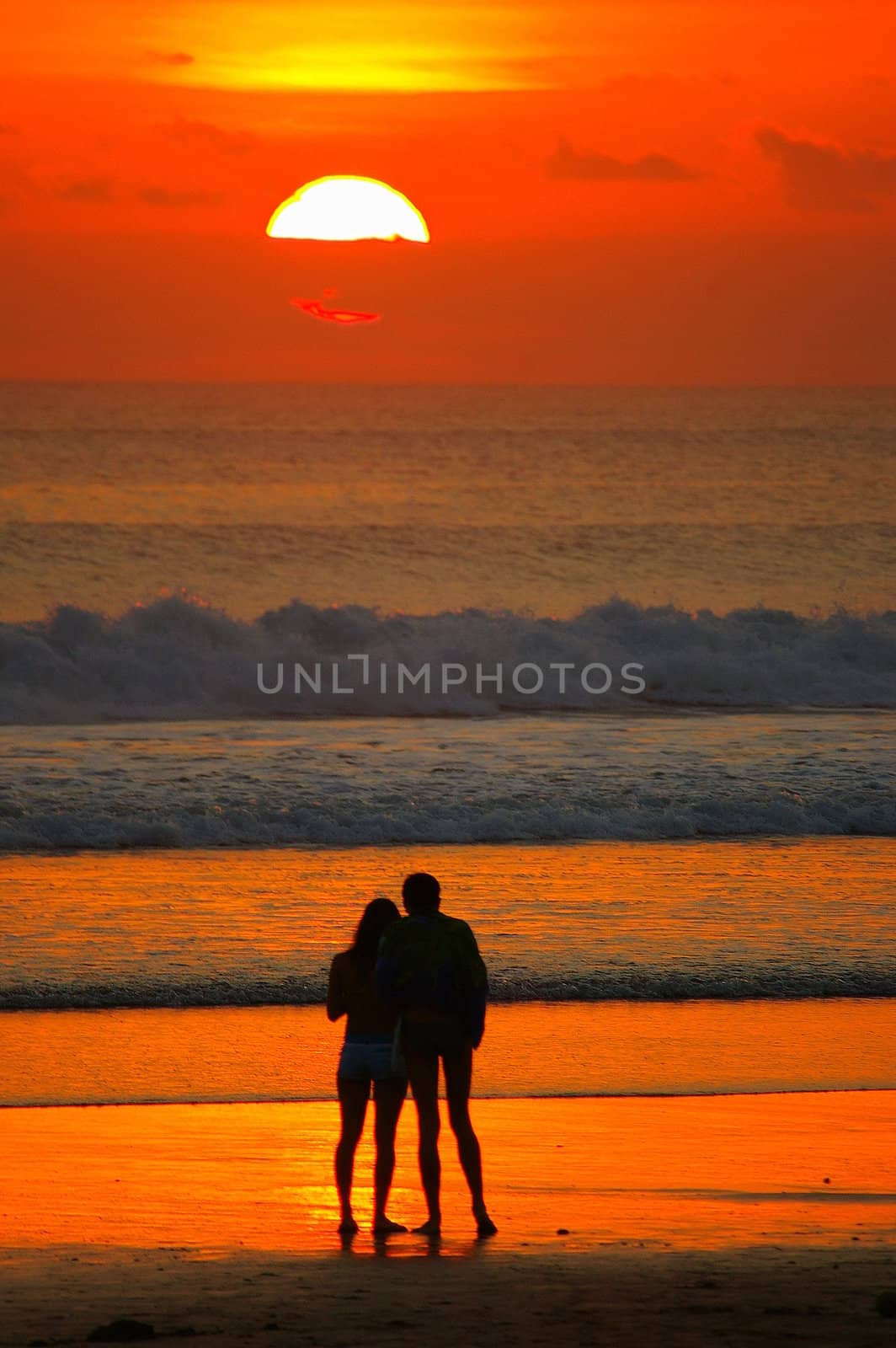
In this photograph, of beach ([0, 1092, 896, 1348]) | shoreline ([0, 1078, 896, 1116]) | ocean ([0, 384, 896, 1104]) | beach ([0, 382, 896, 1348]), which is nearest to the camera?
beach ([0, 1092, 896, 1348])

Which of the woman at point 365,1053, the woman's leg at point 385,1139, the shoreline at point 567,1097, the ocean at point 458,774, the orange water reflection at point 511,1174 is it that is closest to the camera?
the orange water reflection at point 511,1174

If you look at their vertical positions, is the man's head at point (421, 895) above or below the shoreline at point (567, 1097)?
above

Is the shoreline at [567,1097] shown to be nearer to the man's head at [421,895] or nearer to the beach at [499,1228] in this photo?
the beach at [499,1228]

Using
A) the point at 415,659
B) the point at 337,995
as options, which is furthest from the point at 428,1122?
the point at 415,659

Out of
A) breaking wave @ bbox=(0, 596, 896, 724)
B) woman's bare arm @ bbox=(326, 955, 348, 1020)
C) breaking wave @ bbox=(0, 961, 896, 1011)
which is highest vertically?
breaking wave @ bbox=(0, 596, 896, 724)

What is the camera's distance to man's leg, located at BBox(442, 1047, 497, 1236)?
21.9 feet

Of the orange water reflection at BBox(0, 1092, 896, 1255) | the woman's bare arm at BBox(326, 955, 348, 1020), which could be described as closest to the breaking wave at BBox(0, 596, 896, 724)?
the orange water reflection at BBox(0, 1092, 896, 1255)

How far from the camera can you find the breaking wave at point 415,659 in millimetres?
29656

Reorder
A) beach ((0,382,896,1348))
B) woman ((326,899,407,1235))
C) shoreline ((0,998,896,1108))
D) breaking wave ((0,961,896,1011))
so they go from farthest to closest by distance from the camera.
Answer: breaking wave ((0,961,896,1011)) < shoreline ((0,998,896,1108)) < woman ((326,899,407,1235)) < beach ((0,382,896,1348))

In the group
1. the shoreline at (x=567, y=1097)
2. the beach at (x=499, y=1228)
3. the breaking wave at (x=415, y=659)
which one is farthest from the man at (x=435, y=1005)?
the breaking wave at (x=415, y=659)

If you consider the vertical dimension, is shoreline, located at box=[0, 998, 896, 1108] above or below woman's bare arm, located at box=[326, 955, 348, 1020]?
below

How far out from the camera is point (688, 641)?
34.9 metres

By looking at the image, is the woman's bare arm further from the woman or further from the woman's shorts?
the woman's shorts

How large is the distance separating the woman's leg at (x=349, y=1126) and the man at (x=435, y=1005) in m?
0.27
